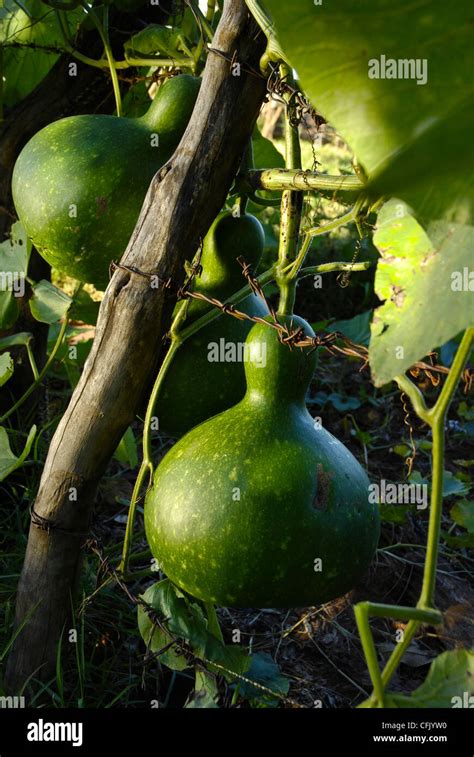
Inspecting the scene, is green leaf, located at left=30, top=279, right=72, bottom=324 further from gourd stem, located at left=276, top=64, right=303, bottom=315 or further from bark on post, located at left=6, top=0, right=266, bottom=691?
gourd stem, located at left=276, top=64, right=303, bottom=315

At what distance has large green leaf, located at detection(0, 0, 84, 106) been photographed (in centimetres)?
163

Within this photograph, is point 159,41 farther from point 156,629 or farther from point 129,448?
point 156,629

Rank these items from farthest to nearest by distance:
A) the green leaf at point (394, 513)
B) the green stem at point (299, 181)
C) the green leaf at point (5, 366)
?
the green leaf at point (394, 513), the green leaf at point (5, 366), the green stem at point (299, 181)

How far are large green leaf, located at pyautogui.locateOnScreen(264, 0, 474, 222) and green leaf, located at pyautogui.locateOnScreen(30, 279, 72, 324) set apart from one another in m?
1.06

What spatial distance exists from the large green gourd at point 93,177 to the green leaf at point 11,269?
0.60ft

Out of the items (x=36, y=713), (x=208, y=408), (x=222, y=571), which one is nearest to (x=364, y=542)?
(x=222, y=571)

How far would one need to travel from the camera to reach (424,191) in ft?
1.17

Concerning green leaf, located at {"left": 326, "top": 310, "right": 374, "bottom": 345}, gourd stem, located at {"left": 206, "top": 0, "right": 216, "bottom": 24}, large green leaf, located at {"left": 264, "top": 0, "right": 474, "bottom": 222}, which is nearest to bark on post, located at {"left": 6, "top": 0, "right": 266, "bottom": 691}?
gourd stem, located at {"left": 206, "top": 0, "right": 216, "bottom": 24}

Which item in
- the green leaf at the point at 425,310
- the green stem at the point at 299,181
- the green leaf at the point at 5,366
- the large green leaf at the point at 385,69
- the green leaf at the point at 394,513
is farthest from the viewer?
the green leaf at the point at 394,513

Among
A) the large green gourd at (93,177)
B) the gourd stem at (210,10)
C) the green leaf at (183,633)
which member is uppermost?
the gourd stem at (210,10)

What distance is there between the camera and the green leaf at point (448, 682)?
0.67m

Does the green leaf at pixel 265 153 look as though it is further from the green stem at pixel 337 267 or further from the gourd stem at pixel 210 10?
the green stem at pixel 337 267

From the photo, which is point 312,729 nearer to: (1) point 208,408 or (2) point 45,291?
(1) point 208,408

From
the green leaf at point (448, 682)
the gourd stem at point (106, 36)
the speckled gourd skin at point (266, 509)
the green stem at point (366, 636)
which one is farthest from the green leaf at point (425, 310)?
the gourd stem at point (106, 36)
